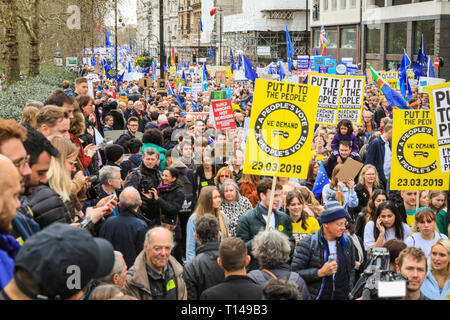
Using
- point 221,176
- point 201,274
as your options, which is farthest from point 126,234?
point 221,176

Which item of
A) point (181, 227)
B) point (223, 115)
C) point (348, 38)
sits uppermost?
point (348, 38)

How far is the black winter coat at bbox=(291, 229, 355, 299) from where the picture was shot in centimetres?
509

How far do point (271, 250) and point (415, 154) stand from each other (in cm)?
331

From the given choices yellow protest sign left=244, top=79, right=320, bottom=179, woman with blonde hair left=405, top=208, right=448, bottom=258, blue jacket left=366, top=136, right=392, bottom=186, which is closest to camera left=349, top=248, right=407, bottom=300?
woman with blonde hair left=405, top=208, right=448, bottom=258

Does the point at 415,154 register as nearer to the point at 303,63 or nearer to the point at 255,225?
the point at 255,225

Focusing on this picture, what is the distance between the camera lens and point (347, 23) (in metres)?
52.1

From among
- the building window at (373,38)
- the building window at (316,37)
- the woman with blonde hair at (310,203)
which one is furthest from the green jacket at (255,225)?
the building window at (316,37)

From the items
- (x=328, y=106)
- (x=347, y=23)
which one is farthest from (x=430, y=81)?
(x=347, y=23)

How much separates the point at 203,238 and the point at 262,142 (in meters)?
1.64

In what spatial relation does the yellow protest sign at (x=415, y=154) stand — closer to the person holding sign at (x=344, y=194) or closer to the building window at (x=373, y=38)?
the person holding sign at (x=344, y=194)

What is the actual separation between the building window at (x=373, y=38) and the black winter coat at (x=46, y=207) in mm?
45937

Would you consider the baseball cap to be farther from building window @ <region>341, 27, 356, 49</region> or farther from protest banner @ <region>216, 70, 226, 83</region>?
building window @ <region>341, 27, 356, 49</region>

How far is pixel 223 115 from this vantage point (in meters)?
12.0
